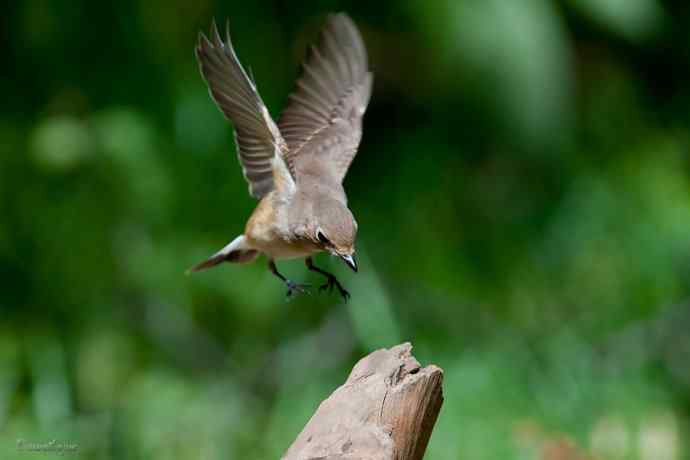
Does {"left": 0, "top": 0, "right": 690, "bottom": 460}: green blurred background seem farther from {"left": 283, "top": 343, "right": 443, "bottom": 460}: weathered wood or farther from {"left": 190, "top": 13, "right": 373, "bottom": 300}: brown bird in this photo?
{"left": 283, "top": 343, "right": 443, "bottom": 460}: weathered wood

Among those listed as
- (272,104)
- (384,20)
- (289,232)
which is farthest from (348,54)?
(384,20)

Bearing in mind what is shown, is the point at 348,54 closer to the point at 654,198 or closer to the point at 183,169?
the point at 183,169

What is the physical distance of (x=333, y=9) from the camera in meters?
6.37

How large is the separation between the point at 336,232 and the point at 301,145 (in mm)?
1011

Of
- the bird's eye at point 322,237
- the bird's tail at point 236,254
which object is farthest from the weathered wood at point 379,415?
the bird's tail at point 236,254

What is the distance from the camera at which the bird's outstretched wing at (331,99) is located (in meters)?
4.43

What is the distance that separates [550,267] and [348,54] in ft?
8.10

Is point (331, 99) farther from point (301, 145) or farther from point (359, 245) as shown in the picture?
point (359, 245)

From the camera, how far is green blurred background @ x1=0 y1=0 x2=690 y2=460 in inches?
226

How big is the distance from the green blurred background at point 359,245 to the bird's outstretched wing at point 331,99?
1.52 metres

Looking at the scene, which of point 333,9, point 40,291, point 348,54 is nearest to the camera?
point 348,54

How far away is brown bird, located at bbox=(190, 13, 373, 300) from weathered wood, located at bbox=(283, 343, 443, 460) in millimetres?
611

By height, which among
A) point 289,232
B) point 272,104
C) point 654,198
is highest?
point 289,232

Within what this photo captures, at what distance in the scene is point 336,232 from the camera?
3.49m
